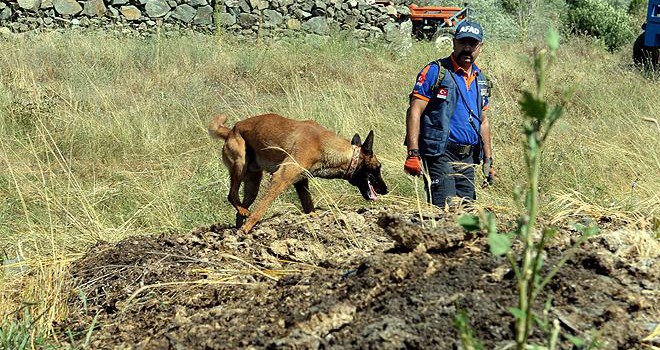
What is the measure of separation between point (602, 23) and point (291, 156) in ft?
52.4

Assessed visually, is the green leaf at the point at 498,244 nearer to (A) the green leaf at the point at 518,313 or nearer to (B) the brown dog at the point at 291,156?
(A) the green leaf at the point at 518,313

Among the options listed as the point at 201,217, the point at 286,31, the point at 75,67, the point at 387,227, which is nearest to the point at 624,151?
the point at 201,217

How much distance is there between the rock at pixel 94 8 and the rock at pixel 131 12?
35 cm

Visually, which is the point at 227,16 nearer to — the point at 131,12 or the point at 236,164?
the point at 131,12

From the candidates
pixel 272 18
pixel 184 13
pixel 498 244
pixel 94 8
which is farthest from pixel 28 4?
pixel 498 244

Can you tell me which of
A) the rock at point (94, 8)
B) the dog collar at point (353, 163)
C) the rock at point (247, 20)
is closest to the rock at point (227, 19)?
the rock at point (247, 20)

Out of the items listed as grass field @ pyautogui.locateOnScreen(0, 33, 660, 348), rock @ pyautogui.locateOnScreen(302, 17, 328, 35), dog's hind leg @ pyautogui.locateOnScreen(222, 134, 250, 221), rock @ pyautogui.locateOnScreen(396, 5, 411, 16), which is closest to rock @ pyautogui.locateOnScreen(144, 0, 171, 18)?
grass field @ pyautogui.locateOnScreen(0, 33, 660, 348)

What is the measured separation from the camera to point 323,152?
6.39 metres

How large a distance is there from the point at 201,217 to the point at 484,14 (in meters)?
16.1

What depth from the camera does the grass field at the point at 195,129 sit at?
18.6 ft

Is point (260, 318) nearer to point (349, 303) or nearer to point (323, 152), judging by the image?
point (349, 303)

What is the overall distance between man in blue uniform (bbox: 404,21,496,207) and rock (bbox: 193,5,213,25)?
11.1 metres

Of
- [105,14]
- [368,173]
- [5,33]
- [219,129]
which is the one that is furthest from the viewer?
[105,14]

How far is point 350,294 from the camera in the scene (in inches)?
120
